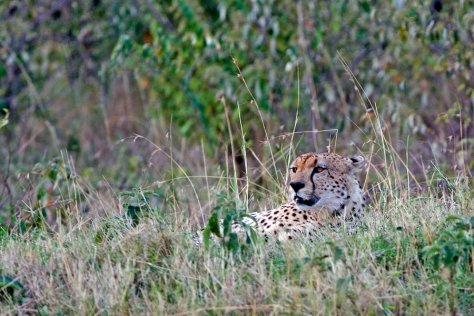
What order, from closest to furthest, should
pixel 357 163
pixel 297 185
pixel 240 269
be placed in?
pixel 240 269 < pixel 297 185 < pixel 357 163

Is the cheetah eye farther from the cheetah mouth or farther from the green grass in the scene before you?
the green grass

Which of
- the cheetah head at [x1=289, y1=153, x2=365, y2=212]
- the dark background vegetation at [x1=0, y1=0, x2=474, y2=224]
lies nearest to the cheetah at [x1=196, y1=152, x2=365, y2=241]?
the cheetah head at [x1=289, y1=153, x2=365, y2=212]

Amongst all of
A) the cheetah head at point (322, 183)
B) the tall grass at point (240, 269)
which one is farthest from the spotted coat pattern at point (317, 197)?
the tall grass at point (240, 269)

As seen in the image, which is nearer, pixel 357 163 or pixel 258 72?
pixel 357 163

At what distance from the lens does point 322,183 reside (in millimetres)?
5477

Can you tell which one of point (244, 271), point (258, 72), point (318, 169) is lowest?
point (258, 72)

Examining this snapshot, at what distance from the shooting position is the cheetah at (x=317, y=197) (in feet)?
17.6

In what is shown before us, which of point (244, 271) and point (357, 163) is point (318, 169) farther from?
point (244, 271)

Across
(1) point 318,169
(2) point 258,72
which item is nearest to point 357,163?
(1) point 318,169

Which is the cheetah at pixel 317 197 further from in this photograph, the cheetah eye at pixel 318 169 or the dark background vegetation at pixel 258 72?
the dark background vegetation at pixel 258 72

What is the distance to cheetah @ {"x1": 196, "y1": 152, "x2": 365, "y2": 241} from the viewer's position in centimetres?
536

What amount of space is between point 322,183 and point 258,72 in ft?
10.7

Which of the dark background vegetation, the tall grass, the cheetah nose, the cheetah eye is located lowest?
the dark background vegetation

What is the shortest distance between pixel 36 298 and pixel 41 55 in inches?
263
